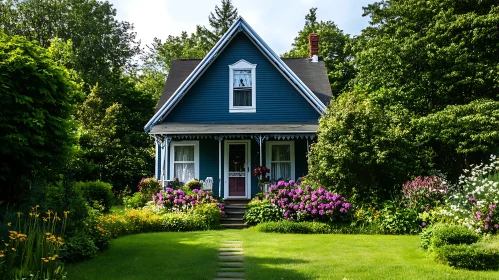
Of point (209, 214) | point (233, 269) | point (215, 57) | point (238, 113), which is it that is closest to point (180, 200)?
point (209, 214)

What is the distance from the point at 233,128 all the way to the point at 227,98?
6.96 feet

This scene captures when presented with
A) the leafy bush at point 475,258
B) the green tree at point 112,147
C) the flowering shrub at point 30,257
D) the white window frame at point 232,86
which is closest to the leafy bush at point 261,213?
the white window frame at point 232,86

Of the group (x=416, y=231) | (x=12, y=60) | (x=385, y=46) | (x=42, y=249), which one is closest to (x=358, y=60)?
(x=385, y=46)

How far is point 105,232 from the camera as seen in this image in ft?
33.7

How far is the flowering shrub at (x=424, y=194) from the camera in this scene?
13.0m

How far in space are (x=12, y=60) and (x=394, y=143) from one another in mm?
11407

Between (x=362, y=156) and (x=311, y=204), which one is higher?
(x=362, y=156)

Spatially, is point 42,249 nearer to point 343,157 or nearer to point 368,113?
point 343,157

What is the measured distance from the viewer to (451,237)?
8711 millimetres

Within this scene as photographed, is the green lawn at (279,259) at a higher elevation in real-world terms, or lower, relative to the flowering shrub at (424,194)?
lower

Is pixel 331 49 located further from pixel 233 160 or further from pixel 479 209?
pixel 479 209

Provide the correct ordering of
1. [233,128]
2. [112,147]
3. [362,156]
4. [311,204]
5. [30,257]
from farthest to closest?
[112,147] → [233,128] → [362,156] → [311,204] → [30,257]

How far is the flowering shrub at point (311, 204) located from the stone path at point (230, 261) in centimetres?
350

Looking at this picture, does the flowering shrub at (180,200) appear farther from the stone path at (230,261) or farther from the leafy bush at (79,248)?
the leafy bush at (79,248)
